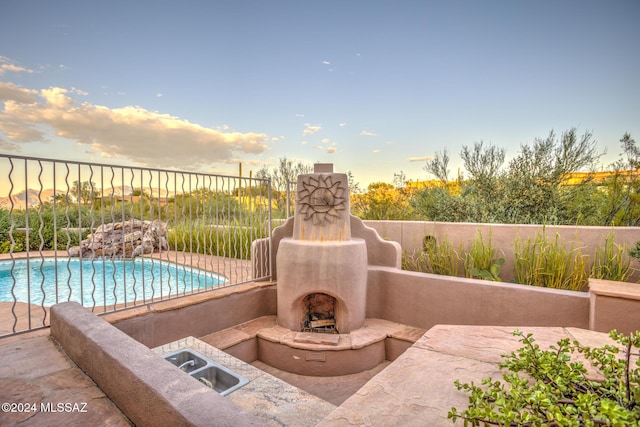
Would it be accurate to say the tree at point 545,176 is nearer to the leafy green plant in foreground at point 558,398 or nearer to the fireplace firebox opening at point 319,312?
the fireplace firebox opening at point 319,312

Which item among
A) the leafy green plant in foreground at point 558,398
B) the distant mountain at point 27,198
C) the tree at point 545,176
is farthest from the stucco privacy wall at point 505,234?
the distant mountain at point 27,198

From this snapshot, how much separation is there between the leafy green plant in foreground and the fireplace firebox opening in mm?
2874

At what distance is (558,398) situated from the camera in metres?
1.21

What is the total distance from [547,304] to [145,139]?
11537 millimetres

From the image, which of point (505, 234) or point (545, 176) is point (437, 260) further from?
point (545, 176)

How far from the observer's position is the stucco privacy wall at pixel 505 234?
3.86 metres

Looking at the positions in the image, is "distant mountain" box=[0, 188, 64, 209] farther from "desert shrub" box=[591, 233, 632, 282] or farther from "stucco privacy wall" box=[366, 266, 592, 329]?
"desert shrub" box=[591, 233, 632, 282]

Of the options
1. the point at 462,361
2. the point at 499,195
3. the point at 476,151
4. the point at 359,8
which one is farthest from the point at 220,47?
the point at 462,361

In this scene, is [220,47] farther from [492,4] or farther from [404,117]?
[492,4]

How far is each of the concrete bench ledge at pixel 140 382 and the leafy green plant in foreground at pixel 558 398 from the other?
0.85 metres

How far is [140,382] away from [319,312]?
3259 millimetres

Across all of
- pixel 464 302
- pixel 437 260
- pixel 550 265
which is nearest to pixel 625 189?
pixel 550 265

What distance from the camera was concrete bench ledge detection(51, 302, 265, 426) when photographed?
1076 mm

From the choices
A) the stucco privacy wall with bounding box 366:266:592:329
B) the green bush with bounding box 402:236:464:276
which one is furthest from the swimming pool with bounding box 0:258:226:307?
the green bush with bounding box 402:236:464:276
